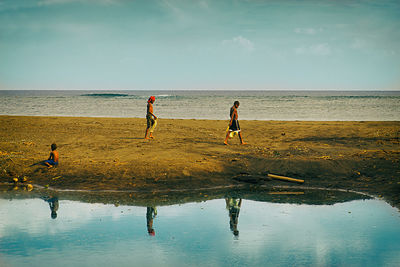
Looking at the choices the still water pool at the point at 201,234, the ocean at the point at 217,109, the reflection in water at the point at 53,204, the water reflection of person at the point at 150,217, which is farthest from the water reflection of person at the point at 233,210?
the ocean at the point at 217,109

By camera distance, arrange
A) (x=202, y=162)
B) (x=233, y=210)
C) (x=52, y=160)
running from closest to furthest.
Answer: (x=233, y=210)
(x=52, y=160)
(x=202, y=162)

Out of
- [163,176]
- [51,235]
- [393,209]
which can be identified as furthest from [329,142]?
[51,235]

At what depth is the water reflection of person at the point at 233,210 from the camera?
7.97 metres

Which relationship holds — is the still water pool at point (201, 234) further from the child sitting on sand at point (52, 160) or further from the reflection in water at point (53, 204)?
the child sitting on sand at point (52, 160)

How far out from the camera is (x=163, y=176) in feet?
37.6

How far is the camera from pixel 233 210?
9133 millimetres

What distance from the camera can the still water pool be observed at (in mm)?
6430

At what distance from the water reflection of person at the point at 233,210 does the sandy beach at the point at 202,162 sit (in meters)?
1.37

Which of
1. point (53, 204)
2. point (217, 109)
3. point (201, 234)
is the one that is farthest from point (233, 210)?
point (217, 109)

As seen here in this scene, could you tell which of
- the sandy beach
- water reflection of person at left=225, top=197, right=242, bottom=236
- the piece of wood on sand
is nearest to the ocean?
the sandy beach

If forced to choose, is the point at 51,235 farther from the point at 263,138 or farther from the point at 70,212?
the point at 263,138

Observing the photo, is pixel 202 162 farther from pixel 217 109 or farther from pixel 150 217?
pixel 217 109

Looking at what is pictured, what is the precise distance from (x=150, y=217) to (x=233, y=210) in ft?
6.89

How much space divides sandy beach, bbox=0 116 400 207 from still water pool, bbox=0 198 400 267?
160 centimetres
